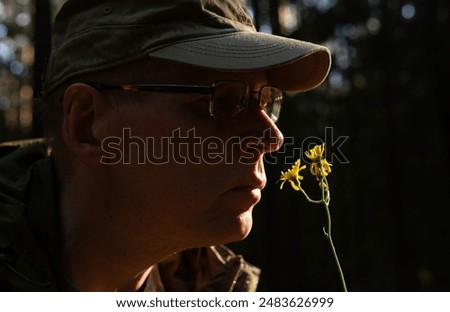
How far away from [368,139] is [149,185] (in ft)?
41.4

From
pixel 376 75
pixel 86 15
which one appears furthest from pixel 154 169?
pixel 376 75

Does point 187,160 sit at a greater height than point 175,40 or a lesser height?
lesser

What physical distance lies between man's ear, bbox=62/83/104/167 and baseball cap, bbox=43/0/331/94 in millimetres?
82

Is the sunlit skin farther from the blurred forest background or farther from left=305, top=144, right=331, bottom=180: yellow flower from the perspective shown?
the blurred forest background

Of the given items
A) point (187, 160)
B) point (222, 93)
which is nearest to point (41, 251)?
point (187, 160)

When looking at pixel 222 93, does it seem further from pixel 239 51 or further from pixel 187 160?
pixel 187 160

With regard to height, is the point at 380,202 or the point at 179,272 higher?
the point at 179,272

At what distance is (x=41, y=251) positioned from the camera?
81.4 inches

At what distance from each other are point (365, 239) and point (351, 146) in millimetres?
2764

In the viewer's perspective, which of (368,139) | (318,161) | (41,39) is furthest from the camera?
(368,139)

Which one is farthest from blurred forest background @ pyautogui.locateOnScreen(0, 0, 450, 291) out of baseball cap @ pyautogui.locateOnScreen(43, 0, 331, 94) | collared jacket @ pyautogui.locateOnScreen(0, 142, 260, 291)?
baseball cap @ pyautogui.locateOnScreen(43, 0, 331, 94)

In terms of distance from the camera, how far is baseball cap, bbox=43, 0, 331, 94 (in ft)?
6.45
